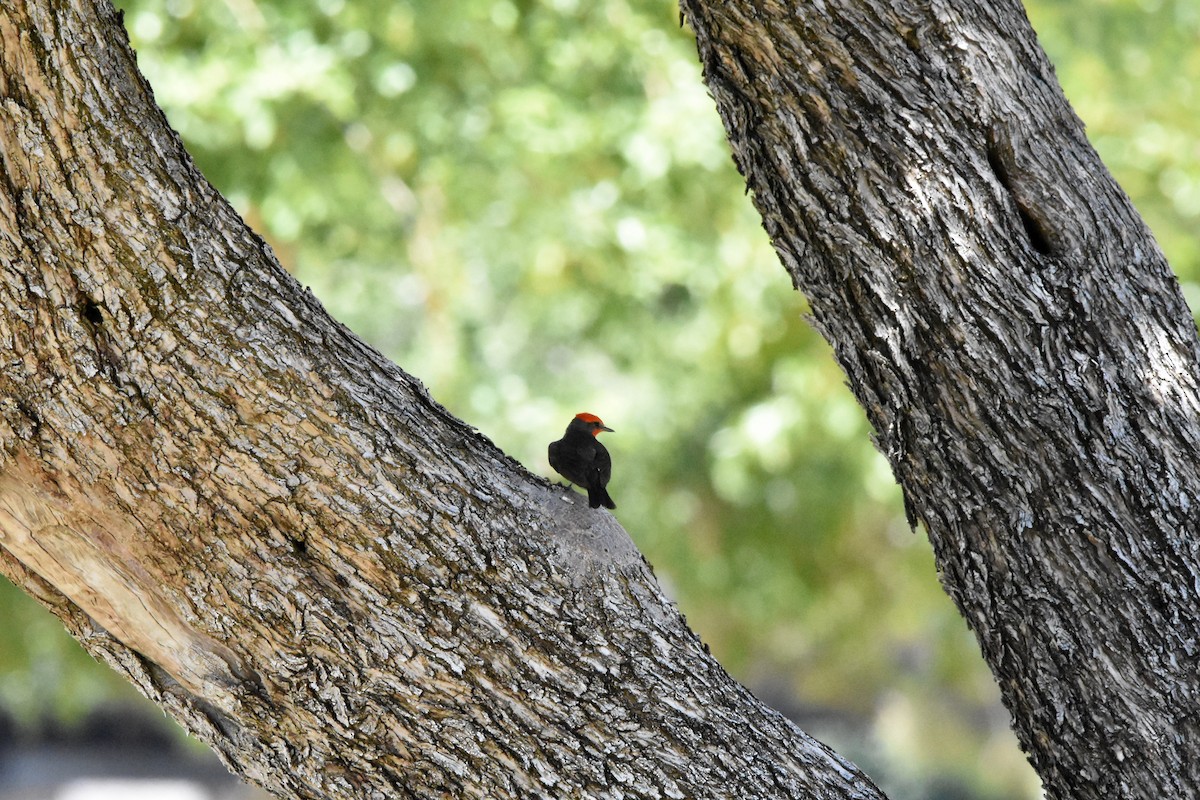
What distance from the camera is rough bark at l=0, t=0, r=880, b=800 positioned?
81.6 inches

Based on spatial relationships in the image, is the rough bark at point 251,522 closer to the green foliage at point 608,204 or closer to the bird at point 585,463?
the bird at point 585,463

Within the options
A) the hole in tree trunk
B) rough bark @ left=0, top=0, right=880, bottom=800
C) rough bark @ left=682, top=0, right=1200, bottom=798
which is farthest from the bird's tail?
the hole in tree trunk

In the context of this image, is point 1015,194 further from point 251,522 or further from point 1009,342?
point 251,522

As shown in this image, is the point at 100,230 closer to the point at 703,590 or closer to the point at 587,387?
the point at 587,387

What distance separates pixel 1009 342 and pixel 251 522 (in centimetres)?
148

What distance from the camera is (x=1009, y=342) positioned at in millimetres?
2293

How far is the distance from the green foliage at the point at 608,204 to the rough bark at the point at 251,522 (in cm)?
Answer: 459

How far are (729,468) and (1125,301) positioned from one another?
515cm

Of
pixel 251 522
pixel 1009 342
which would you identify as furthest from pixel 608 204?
pixel 251 522

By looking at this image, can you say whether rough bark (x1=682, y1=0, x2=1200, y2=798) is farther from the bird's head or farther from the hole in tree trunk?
the bird's head

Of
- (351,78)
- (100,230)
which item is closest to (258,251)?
(100,230)

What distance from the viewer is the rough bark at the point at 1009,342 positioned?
7.36ft

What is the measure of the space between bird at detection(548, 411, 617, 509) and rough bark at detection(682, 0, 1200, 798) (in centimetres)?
58

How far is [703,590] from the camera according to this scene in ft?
29.4
